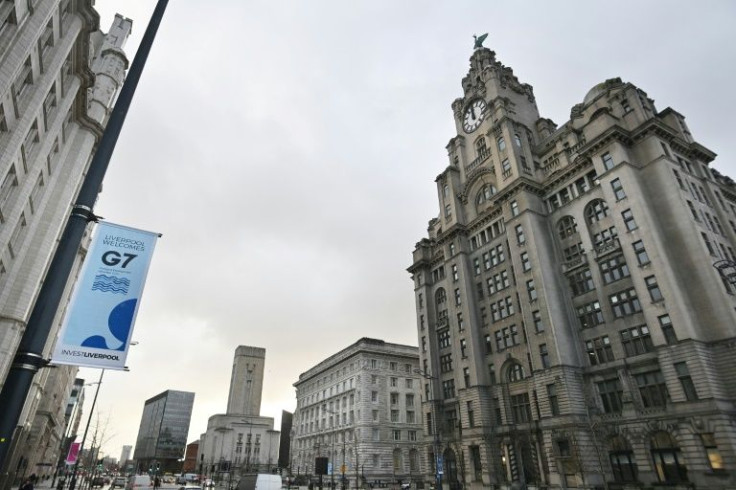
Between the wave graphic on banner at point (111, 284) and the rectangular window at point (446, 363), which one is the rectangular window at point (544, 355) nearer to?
the rectangular window at point (446, 363)

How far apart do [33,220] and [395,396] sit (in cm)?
7177

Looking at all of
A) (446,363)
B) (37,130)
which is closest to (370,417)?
(446,363)

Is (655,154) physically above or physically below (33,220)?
above

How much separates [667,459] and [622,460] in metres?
3.97

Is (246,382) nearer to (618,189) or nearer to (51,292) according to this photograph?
→ (618,189)

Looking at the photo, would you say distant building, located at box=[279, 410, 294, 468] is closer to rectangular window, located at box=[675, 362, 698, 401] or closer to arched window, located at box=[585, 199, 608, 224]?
arched window, located at box=[585, 199, 608, 224]

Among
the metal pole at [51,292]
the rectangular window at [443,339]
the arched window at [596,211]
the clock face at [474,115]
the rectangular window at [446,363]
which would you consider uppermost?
the clock face at [474,115]

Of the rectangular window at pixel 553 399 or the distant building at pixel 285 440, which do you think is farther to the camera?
the distant building at pixel 285 440

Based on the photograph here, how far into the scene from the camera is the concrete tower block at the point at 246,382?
476 ft

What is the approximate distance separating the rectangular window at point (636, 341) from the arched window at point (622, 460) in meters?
8.05

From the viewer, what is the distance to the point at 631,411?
124 ft

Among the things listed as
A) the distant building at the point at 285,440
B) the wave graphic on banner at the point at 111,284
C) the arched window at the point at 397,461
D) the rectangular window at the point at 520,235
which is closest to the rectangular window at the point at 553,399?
the rectangular window at the point at 520,235

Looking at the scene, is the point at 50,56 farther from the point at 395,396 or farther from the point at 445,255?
the point at 395,396

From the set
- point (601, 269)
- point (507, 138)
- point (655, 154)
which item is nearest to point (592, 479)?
point (601, 269)
